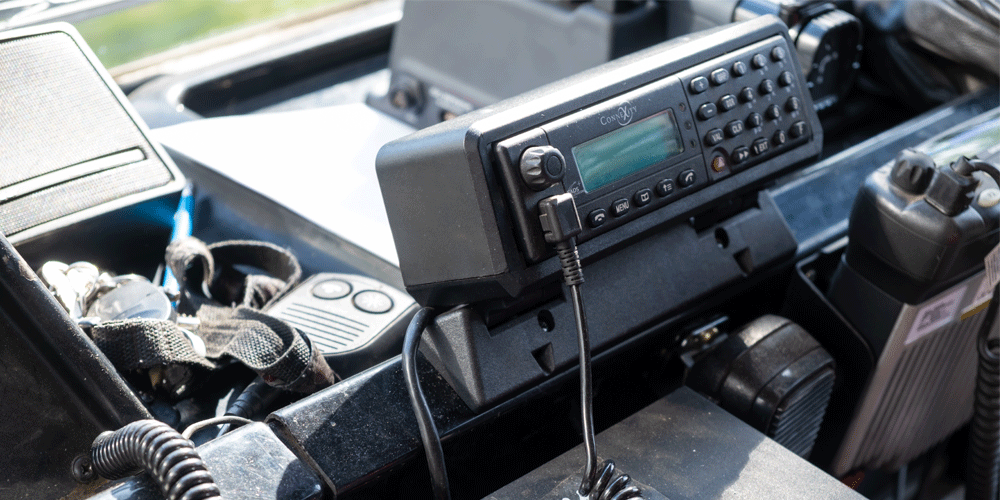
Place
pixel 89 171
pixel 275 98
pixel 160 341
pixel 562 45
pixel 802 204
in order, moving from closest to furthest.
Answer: pixel 160 341 → pixel 89 171 → pixel 802 204 → pixel 562 45 → pixel 275 98

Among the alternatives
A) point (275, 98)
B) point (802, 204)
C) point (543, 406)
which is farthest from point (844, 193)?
point (275, 98)

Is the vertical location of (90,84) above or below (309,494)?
above

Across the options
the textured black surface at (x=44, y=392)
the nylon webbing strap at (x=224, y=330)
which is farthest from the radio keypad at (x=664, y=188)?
the textured black surface at (x=44, y=392)

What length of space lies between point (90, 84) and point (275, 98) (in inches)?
28.8

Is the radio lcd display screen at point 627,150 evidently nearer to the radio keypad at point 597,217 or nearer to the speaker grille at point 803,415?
Answer: the radio keypad at point 597,217

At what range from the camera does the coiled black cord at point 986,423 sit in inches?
35.1

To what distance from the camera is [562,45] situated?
1.16 meters

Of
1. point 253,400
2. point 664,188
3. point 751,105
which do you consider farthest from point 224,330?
point 751,105

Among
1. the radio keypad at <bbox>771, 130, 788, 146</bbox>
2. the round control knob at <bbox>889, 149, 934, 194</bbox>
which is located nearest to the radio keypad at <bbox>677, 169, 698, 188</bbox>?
the radio keypad at <bbox>771, 130, 788, 146</bbox>

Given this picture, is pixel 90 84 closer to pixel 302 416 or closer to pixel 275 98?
pixel 302 416

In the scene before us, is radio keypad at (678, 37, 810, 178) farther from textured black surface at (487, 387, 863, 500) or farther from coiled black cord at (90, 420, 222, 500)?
coiled black cord at (90, 420, 222, 500)

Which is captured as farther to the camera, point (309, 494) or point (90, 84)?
point (90, 84)

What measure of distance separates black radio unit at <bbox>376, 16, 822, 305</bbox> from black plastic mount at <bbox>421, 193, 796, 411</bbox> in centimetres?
4

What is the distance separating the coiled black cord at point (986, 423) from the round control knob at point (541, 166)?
0.58m
